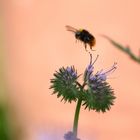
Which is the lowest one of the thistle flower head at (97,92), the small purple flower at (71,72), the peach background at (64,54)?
the thistle flower head at (97,92)

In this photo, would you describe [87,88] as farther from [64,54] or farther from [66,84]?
[64,54]

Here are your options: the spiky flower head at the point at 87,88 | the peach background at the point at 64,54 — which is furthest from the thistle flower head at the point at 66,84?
the peach background at the point at 64,54

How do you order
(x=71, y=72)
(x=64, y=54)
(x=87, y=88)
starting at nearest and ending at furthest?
(x=87, y=88)
(x=71, y=72)
(x=64, y=54)

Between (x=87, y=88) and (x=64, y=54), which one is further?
(x=64, y=54)

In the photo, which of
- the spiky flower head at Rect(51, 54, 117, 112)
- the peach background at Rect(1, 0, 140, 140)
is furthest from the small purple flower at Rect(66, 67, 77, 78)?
the peach background at Rect(1, 0, 140, 140)

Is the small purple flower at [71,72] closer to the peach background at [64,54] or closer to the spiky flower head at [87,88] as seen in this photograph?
the spiky flower head at [87,88]

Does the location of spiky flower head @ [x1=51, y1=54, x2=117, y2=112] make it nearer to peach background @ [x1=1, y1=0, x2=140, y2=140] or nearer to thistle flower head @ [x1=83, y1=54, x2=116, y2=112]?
thistle flower head @ [x1=83, y1=54, x2=116, y2=112]

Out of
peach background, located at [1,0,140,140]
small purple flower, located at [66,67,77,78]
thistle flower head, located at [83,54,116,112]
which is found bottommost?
thistle flower head, located at [83,54,116,112]

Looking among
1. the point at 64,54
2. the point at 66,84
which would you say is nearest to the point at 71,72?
the point at 66,84
